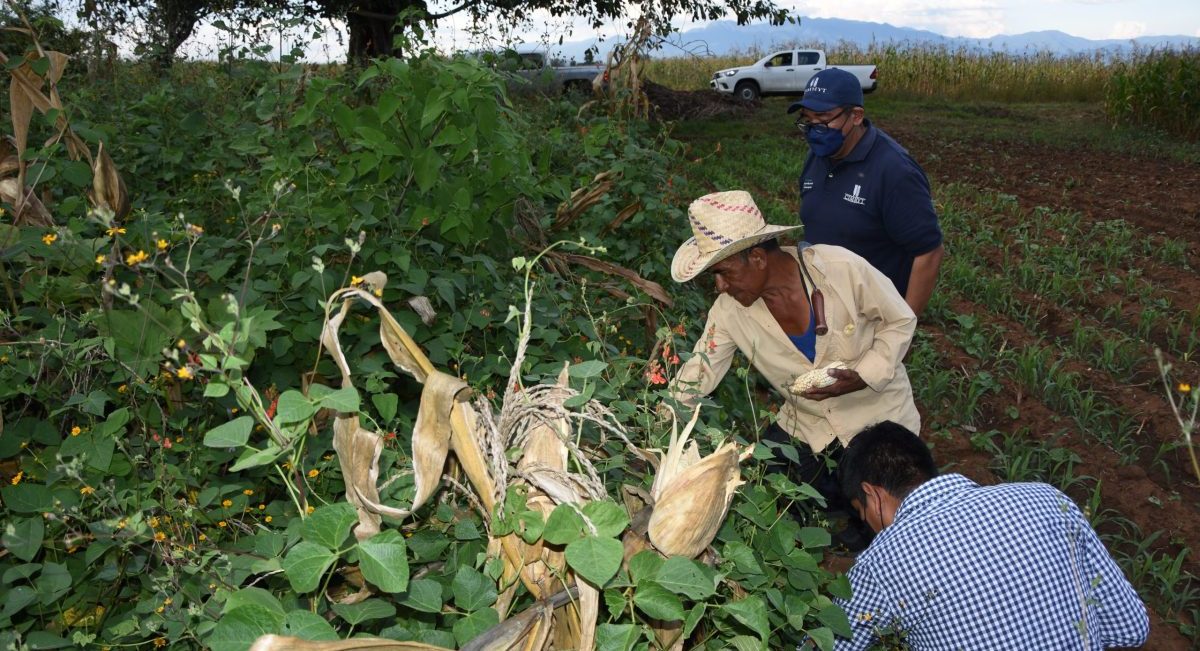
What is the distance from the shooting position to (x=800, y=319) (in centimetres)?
305

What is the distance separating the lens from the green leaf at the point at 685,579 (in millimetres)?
1364

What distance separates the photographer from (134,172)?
4113mm

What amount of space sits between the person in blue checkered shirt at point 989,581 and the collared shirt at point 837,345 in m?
0.71

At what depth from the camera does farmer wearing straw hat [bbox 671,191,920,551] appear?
2807mm

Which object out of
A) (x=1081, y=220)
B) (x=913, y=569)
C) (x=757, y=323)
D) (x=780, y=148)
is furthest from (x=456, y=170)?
(x=780, y=148)

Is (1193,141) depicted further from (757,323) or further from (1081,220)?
(757,323)

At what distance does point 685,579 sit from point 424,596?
0.41 metres

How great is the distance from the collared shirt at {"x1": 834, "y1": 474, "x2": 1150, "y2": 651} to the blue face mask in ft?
5.79

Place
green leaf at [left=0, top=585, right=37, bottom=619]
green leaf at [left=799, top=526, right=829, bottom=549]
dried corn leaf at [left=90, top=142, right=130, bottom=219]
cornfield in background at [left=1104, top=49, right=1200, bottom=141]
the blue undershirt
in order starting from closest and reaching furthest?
green leaf at [left=0, top=585, right=37, bottom=619] < green leaf at [left=799, top=526, right=829, bottom=549] < dried corn leaf at [left=90, top=142, right=130, bottom=219] < the blue undershirt < cornfield in background at [left=1104, top=49, right=1200, bottom=141]

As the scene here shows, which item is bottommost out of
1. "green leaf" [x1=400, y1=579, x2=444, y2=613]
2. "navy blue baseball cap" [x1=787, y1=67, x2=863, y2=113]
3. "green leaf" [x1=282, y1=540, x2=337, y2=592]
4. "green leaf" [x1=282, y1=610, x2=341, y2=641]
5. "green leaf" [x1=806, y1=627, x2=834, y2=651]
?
"green leaf" [x1=806, y1=627, x2=834, y2=651]

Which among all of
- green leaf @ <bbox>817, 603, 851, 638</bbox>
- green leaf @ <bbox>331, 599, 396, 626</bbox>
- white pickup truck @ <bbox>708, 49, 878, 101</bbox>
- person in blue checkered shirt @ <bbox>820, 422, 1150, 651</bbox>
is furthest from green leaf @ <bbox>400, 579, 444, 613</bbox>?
white pickup truck @ <bbox>708, 49, 878, 101</bbox>

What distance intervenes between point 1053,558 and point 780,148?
1157cm

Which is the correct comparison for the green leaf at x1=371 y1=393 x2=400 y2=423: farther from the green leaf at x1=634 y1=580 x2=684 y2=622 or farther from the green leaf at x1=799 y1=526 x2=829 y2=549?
the green leaf at x1=799 y1=526 x2=829 y2=549

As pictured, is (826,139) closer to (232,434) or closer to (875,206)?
(875,206)
